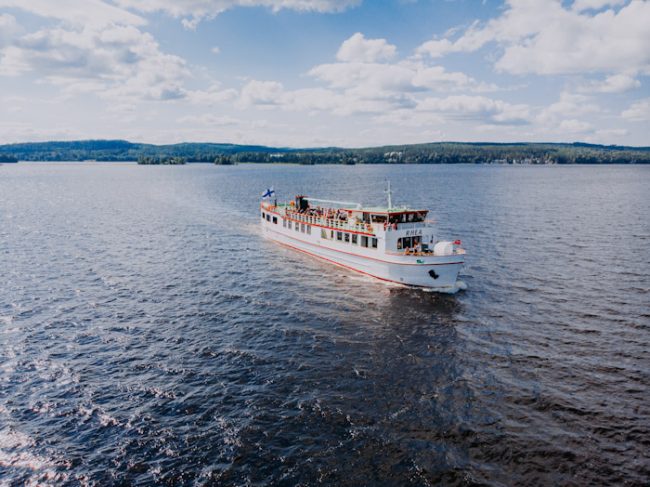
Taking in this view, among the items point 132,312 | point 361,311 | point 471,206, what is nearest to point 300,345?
point 361,311

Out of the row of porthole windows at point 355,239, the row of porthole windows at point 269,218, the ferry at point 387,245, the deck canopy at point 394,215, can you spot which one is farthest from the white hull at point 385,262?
the row of porthole windows at point 269,218

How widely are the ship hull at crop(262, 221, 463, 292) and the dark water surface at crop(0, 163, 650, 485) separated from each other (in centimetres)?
198

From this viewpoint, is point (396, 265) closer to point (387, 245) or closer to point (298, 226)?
point (387, 245)

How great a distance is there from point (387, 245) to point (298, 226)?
67.6 ft

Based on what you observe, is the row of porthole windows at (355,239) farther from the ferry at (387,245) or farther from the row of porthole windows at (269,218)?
the row of porthole windows at (269,218)

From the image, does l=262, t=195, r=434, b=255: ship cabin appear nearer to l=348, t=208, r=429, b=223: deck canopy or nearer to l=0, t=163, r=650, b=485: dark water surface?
l=348, t=208, r=429, b=223: deck canopy

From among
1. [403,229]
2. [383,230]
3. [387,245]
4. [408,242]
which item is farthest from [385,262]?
[403,229]

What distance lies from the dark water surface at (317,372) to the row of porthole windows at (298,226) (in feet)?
21.9

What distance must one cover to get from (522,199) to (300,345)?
369 ft

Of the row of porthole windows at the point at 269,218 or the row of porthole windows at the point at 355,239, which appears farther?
the row of porthole windows at the point at 269,218

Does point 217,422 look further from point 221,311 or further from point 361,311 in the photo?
point 361,311

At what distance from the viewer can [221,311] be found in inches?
1647

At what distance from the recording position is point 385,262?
167 feet

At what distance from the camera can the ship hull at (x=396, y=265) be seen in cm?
4697
